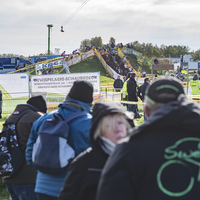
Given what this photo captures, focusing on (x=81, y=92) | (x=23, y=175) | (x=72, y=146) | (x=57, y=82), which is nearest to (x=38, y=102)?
(x=23, y=175)

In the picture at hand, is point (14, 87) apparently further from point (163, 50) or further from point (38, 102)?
point (163, 50)

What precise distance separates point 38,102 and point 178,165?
8.66ft

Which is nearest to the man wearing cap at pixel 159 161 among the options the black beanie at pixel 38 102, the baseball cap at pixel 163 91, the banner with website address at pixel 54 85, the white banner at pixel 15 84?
the baseball cap at pixel 163 91

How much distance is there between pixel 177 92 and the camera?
5.86 feet

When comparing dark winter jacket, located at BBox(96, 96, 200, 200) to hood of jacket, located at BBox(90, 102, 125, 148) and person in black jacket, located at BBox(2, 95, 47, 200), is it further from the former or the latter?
person in black jacket, located at BBox(2, 95, 47, 200)

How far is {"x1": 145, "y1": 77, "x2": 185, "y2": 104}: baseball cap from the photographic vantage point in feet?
5.72

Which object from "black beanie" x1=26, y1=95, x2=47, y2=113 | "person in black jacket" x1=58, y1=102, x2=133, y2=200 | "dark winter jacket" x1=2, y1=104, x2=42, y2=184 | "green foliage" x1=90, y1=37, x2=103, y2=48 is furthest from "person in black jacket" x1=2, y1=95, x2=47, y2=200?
"green foliage" x1=90, y1=37, x2=103, y2=48

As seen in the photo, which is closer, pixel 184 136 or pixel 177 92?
pixel 184 136

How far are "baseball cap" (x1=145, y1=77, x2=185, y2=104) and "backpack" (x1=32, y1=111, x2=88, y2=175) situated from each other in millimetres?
1086

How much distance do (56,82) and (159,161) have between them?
12.4 m

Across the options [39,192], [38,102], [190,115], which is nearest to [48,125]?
[39,192]

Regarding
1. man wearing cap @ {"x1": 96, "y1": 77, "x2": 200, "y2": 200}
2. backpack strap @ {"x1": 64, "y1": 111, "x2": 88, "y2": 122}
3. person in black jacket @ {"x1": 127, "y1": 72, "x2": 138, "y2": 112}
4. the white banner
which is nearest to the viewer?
man wearing cap @ {"x1": 96, "y1": 77, "x2": 200, "y2": 200}

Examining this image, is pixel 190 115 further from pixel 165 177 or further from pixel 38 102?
pixel 38 102

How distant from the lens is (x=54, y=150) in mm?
2621
